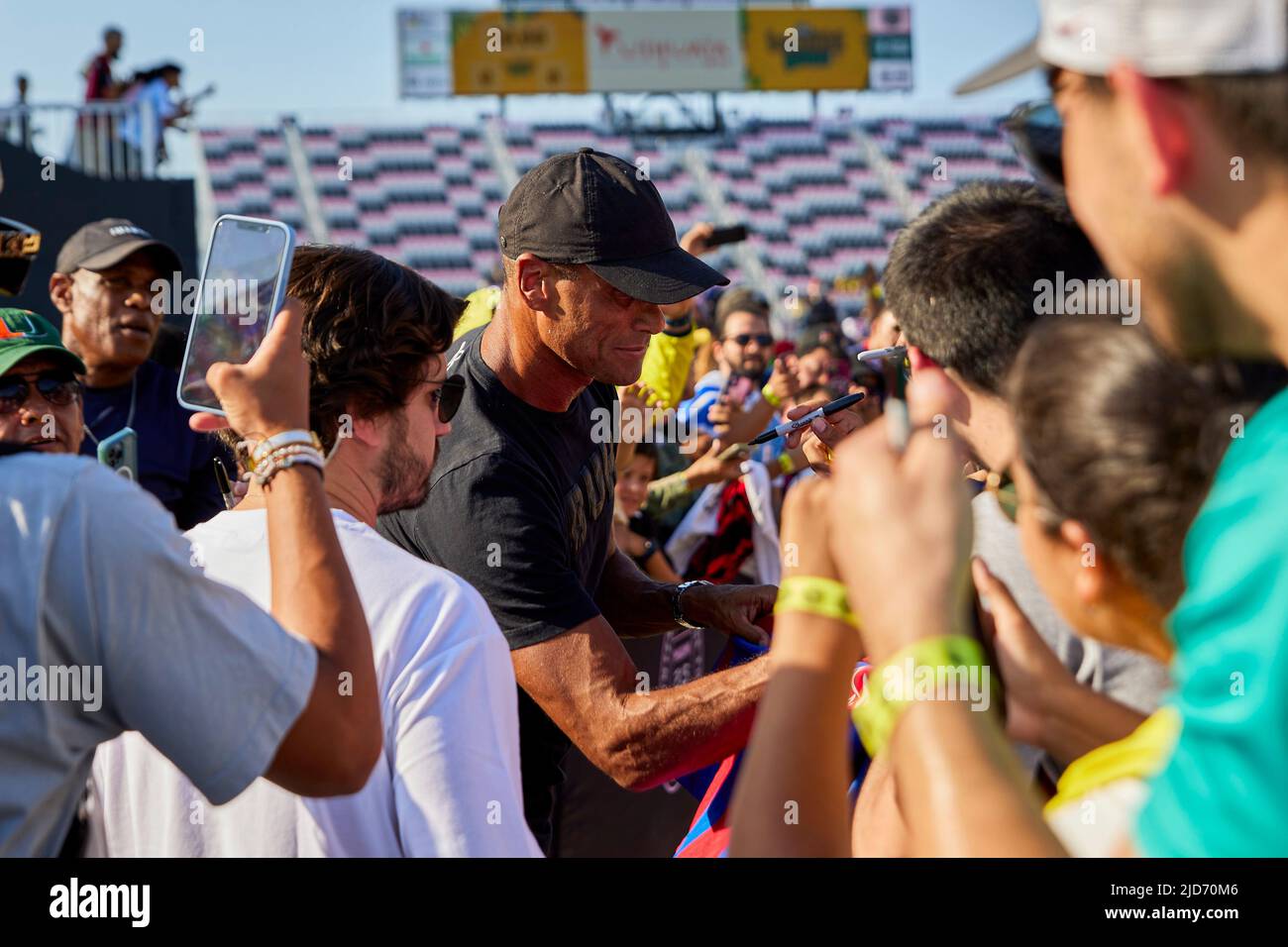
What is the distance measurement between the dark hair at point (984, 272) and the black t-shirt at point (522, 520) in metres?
0.82

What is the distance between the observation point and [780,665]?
1.31 m

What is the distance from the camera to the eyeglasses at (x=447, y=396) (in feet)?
7.38

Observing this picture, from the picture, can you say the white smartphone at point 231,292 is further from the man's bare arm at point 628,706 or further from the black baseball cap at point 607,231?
the black baseball cap at point 607,231

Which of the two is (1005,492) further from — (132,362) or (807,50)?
(807,50)

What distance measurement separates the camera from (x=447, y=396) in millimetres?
2285

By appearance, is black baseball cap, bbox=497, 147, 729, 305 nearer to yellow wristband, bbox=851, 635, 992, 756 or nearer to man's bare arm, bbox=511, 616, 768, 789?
man's bare arm, bbox=511, 616, 768, 789

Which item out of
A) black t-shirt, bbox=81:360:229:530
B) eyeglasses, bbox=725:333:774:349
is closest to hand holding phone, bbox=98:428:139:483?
black t-shirt, bbox=81:360:229:530

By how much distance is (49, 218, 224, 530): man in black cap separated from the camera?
14.7 ft

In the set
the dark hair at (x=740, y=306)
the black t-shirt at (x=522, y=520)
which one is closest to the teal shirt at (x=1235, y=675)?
the black t-shirt at (x=522, y=520)

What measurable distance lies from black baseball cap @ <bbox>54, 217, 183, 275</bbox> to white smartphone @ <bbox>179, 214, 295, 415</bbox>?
9.81ft

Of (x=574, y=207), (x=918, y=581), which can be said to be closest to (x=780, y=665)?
(x=918, y=581)
